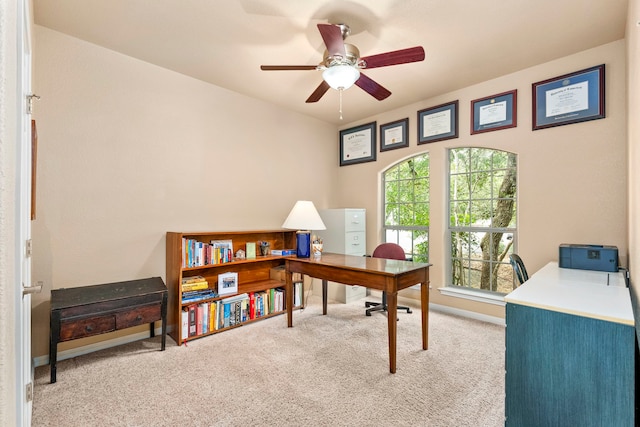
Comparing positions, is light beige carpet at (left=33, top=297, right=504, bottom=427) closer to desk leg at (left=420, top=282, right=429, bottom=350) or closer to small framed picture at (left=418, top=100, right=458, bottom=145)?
desk leg at (left=420, top=282, right=429, bottom=350)

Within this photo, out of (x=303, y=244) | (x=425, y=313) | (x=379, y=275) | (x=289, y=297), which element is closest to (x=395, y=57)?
(x=379, y=275)

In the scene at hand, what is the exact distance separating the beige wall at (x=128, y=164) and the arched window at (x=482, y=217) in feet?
7.86

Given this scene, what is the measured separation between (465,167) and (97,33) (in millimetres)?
3981

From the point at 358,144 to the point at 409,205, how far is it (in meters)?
Answer: 1.25

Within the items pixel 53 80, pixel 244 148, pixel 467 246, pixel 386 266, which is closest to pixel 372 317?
pixel 386 266

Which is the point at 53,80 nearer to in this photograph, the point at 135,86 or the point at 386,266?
the point at 135,86

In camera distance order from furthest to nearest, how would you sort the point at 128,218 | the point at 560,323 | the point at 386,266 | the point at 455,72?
the point at 455,72 → the point at 128,218 → the point at 386,266 → the point at 560,323

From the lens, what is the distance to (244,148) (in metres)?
3.89

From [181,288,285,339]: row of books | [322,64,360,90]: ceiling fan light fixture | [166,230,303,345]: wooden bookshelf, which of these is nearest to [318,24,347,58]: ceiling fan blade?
[322,64,360,90]: ceiling fan light fixture

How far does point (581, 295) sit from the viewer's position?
1749 millimetres

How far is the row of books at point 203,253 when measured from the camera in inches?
120

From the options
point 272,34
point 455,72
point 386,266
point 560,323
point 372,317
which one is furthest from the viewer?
point 372,317

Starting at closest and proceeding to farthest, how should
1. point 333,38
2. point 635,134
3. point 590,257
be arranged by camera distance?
point 635,134
point 333,38
point 590,257

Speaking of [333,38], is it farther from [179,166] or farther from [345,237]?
[345,237]
